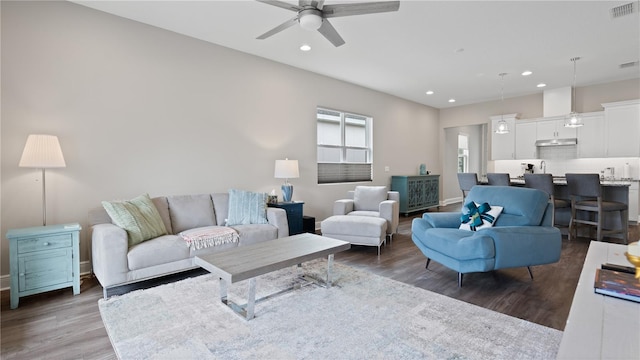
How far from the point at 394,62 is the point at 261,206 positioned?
320cm

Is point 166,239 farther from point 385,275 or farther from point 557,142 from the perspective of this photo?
point 557,142

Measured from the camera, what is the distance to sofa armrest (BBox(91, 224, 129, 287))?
2.60 metres

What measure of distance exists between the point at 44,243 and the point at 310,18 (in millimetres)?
3006

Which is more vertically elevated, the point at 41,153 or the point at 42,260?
the point at 41,153

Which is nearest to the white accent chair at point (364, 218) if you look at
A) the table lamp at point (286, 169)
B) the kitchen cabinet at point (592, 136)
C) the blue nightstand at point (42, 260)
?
the table lamp at point (286, 169)

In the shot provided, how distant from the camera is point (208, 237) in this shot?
314 centimetres

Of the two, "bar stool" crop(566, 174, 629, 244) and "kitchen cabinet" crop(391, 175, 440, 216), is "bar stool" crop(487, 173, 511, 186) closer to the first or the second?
"bar stool" crop(566, 174, 629, 244)

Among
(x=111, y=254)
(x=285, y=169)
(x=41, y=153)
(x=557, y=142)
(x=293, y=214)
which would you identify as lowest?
(x=111, y=254)

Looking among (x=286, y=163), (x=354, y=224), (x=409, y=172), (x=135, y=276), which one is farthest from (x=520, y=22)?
(x=135, y=276)

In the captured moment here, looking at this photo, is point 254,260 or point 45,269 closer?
point 254,260

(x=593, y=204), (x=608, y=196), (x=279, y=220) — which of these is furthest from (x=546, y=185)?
(x=279, y=220)

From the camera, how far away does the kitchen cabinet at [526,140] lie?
6875mm

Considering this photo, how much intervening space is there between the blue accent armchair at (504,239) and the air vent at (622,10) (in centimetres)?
222

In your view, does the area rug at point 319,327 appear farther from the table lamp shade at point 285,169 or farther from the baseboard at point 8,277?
the table lamp shade at point 285,169
